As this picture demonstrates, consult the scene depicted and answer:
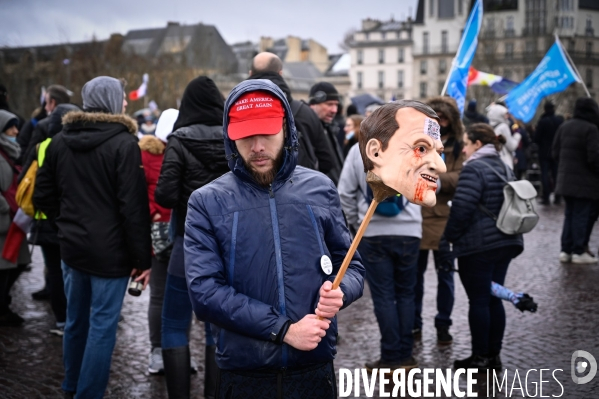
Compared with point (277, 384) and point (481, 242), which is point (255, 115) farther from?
point (481, 242)

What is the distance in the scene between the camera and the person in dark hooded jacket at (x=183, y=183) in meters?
4.84


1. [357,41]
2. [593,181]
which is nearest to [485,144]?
[593,181]

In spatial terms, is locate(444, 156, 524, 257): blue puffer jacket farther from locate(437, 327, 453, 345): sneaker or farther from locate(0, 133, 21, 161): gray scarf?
locate(0, 133, 21, 161): gray scarf

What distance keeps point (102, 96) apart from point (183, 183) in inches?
30.6

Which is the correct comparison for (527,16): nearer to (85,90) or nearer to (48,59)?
(48,59)

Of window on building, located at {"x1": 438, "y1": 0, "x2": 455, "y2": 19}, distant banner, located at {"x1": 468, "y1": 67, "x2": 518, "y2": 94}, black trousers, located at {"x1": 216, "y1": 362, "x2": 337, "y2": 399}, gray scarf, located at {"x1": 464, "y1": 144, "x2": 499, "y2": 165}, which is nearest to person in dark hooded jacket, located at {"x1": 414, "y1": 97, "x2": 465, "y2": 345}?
gray scarf, located at {"x1": 464, "y1": 144, "x2": 499, "y2": 165}

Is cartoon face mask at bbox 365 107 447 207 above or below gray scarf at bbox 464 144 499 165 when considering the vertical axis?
above

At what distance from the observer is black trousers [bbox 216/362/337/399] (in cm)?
305

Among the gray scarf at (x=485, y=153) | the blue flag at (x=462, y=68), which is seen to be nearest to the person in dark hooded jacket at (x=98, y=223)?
the gray scarf at (x=485, y=153)

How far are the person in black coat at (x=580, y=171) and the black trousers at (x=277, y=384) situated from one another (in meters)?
7.56

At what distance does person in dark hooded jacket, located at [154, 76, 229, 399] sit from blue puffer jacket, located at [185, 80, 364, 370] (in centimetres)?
177

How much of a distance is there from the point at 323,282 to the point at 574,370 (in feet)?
11.3

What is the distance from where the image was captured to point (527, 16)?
72.5 meters

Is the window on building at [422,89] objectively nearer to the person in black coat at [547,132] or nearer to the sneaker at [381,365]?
the person in black coat at [547,132]
